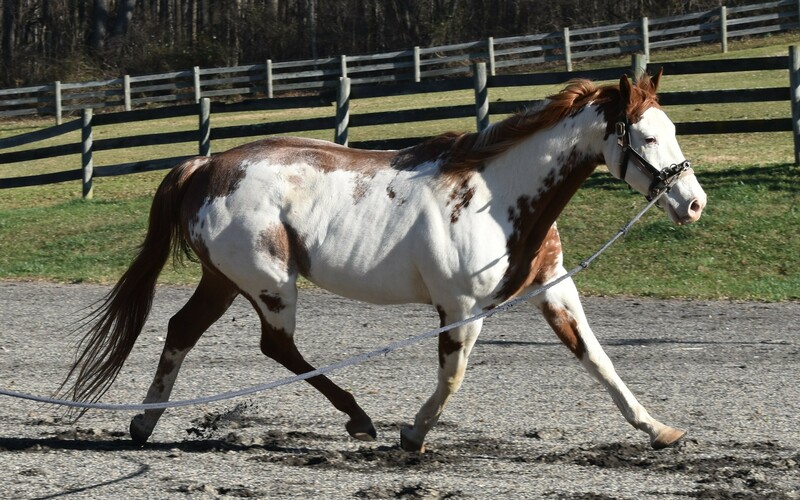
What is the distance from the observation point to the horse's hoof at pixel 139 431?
236 inches

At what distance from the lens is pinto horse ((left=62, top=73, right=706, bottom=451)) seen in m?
5.39

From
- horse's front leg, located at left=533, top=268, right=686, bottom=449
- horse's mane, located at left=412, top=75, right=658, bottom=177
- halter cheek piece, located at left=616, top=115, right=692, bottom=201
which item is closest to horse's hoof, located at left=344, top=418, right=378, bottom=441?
horse's front leg, located at left=533, top=268, right=686, bottom=449

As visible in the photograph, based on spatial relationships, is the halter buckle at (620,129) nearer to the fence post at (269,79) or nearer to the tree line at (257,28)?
the fence post at (269,79)

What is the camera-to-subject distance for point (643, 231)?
42.0ft

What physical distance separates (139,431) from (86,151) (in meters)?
12.2

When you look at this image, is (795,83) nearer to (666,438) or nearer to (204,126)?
(204,126)

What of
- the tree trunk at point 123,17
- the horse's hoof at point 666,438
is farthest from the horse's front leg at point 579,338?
the tree trunk at point 123,17

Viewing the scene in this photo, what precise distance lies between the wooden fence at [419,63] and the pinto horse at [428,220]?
23.4 metres

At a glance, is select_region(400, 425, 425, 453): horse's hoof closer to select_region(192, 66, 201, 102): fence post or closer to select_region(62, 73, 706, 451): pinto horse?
select_region(62, 73, 706, 451): pinto horse

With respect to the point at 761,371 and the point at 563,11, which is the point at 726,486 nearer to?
the point at 761,371

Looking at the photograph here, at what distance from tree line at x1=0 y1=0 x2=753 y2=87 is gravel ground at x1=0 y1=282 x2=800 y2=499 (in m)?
26.1

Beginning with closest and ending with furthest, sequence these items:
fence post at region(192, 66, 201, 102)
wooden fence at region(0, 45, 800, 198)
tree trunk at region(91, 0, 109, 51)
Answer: wooden fence at region(0, 45, 800, 198) < fence post at region(192, 66, 201, 102) < tree trunk at region(91, 0, 109, 51)

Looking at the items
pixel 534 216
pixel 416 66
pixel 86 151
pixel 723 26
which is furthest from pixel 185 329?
pixel 723 26

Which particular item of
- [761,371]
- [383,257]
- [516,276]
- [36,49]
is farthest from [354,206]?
[36,49]
